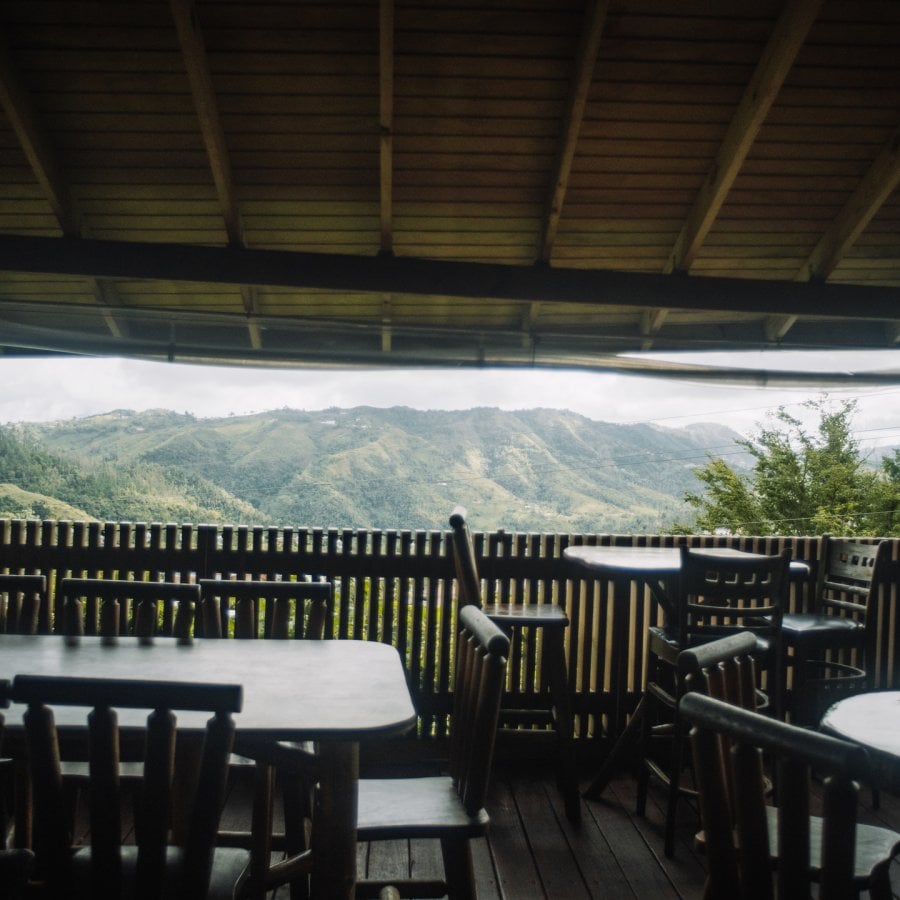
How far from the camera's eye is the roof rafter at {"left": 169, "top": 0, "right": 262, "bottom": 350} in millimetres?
4406

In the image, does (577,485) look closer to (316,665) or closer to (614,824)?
(614,824)

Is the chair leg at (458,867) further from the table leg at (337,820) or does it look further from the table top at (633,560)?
the table top at (633,560)

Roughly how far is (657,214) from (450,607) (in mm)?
3361

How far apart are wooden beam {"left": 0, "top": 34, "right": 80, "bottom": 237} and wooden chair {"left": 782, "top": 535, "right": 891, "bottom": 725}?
205 inches

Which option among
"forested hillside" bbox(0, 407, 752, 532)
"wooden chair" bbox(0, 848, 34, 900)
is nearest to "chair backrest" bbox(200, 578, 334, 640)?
"wooden chair" bbox(0, 848, 34, 900)

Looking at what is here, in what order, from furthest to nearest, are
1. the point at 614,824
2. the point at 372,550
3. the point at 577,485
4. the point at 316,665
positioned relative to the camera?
the point at 577,485
the point at 372,550
the point at 614,824
the point at 316,665

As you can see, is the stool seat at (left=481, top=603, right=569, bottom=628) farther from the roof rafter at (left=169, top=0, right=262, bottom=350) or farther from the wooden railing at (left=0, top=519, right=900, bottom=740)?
the roof rafter at (left=169, top=0, right=262, bottom=350)

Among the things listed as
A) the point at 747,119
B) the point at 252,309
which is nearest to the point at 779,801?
the point at 747,119

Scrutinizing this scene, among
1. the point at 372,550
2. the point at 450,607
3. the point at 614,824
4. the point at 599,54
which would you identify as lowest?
the point at 614,824

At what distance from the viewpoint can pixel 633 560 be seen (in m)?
4.23

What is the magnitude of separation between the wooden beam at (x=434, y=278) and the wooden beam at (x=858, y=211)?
241 mm

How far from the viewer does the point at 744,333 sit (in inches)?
313

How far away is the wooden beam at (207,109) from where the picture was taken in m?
4.40

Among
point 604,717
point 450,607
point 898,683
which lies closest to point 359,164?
point 450,607
